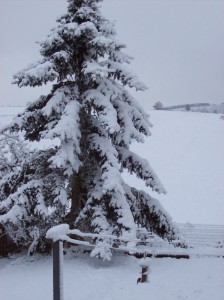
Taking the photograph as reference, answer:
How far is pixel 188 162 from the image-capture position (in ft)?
159

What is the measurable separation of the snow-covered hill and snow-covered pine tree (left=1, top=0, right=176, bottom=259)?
20.2 m

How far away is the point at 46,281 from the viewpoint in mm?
9531

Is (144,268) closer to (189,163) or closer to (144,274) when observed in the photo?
(144,274)

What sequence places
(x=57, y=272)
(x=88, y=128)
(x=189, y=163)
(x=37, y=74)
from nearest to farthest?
(x=57, y=272) → (x=37, y=74) → (x=88, y=128) → (x=189, y=163)

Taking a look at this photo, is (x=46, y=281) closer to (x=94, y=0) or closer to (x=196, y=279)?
(x=196, y=279)

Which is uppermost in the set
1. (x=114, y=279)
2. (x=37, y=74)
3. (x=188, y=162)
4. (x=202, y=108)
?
(x=202, y=108)

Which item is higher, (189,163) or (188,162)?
(188,162)

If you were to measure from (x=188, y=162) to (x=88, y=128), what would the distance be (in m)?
37.9

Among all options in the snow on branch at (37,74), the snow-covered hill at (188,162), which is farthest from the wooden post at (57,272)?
the snow-covered hill at (188,162)

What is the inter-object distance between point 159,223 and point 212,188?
2911 cm

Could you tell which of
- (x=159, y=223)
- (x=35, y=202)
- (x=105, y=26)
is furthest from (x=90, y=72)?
(x=159, y=223)

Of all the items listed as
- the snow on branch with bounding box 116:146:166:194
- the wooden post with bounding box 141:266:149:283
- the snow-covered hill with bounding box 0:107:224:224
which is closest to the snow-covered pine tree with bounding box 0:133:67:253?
the snow on branch with bounding box 116:146:166:194

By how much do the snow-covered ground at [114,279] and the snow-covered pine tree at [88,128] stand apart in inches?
28.1

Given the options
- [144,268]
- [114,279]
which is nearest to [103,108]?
[114,279]
